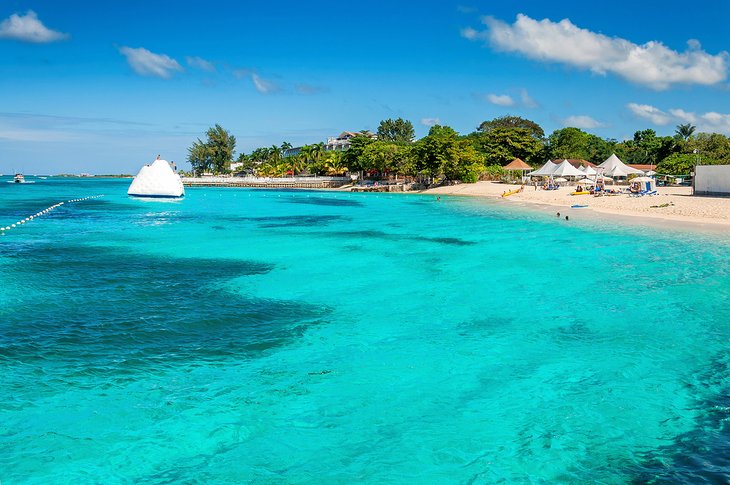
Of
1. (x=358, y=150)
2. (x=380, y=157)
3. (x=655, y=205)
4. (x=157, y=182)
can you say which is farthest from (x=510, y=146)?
(x=157, y=182)

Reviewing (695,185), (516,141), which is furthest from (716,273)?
(516,141)

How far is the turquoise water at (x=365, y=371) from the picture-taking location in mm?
7809

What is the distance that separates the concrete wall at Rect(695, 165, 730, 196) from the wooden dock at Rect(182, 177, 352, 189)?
69607mm

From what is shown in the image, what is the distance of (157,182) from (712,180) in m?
65.9

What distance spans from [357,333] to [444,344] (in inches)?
90.2

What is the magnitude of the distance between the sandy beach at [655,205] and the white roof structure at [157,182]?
147 feet

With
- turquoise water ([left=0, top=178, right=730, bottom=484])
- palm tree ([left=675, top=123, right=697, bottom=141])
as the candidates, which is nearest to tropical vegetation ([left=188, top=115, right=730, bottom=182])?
palm tree ([left=675, top=123, right=697, bottom=141])

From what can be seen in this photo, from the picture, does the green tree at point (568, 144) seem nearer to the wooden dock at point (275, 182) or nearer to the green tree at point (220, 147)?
the wooden dock at point (275, 182)

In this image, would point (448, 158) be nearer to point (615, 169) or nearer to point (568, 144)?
point (615, 169)

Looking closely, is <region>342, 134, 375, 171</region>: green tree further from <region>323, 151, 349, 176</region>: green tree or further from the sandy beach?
the sandy beach

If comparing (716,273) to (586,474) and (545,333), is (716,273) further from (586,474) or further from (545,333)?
(586,474)

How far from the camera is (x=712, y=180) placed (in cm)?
4500

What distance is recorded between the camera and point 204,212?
54.0m

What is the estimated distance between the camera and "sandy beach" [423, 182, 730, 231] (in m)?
36.3
